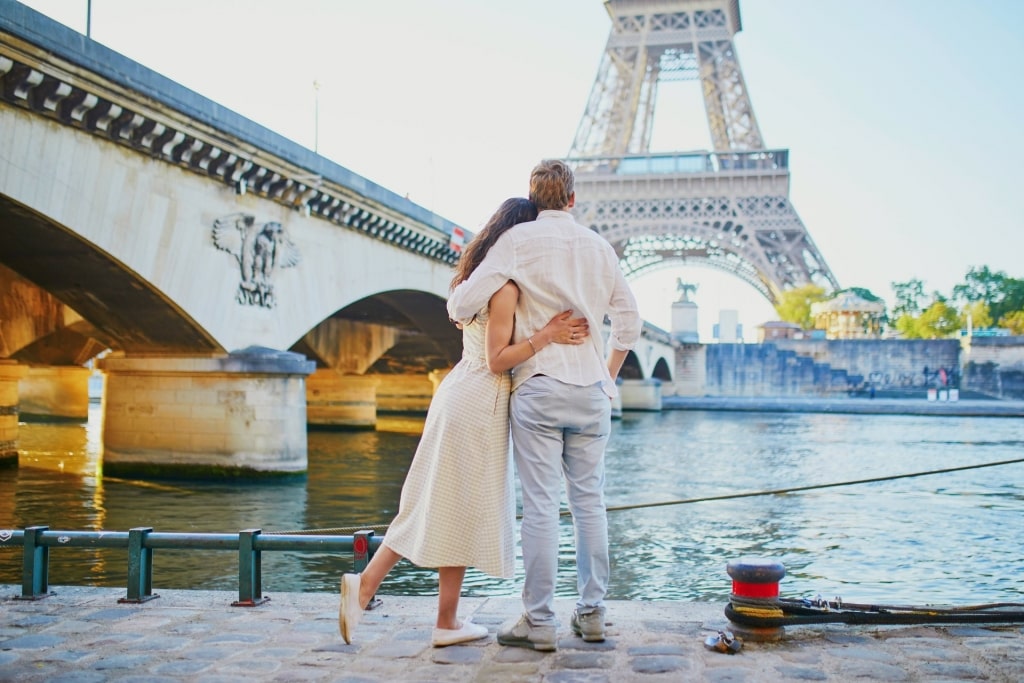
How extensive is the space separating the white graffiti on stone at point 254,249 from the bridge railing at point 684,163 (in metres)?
49.7

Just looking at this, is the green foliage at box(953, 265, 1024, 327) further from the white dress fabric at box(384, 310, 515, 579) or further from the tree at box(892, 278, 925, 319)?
the white dress fabric at box(384, 310, 515, 579)

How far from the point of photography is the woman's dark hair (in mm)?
4320

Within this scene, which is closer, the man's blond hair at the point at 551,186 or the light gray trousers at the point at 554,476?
the light gray trousers at the point at 554,476

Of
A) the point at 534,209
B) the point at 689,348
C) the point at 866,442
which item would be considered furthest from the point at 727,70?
the point at 534,209

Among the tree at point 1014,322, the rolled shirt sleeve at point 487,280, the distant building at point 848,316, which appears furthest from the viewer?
the tree at point 1014,322

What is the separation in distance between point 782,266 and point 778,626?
203ft

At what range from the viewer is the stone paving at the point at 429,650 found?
3.76m

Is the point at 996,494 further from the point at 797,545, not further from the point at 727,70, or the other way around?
the point at 727,70

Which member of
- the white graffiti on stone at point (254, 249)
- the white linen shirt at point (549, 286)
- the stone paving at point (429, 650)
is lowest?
the stone paving at point (429, 650)

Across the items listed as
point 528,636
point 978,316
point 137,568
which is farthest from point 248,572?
point 978,316

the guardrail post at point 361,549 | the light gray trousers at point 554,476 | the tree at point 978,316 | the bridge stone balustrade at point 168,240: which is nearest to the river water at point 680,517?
the guardrail post at point 361,549

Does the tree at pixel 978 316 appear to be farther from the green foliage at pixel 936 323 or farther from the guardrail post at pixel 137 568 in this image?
the guardrail post at pixel 137 568

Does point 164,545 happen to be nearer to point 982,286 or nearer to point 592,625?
point 592,625

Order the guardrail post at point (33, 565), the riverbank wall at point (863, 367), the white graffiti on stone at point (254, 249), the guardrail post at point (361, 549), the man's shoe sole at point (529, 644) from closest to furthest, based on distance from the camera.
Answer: the man's shoe sole at point (529, 644)
the guardrail post at point (361, 549)
the guardrail post at point (33, 565)
the white graffiti on stone at point (254, 249)
the riverbank wall at point (863, 367)
